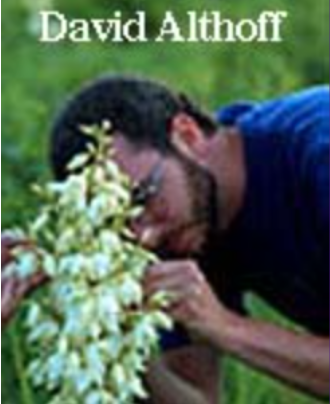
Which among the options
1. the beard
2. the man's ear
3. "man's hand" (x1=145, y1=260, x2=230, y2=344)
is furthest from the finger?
the man's ear

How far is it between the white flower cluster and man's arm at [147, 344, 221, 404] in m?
0.84

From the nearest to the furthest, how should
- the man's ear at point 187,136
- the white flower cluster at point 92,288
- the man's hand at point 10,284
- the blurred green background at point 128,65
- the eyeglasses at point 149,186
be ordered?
the white flower cluster at point 92,288 → the man's hand at point 10,284 → the eyeglasses at point 149,186 → the man's ear at point 187,136 → the blurred green background at point 128,65

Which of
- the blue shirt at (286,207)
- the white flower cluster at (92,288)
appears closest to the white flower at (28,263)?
the white flower cluster at (92,288)

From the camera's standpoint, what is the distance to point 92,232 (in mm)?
Result: 4418

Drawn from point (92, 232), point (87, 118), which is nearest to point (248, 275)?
point (87, 118)

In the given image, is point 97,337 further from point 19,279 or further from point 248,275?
point 248,275

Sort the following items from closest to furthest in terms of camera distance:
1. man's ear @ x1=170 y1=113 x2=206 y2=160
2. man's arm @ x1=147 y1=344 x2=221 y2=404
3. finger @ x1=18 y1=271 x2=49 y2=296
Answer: finger @ x1=18 y1=271 x2=49 y2=296 < man's ear @ x1=170 y1=113 x2=206 y2=160 < man's arm @ x1=147 y1=344 x2=221 y2=404

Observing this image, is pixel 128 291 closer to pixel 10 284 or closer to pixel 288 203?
pixel 10 284

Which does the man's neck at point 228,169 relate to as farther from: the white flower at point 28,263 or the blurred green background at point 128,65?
the blurred green background at point 128,65

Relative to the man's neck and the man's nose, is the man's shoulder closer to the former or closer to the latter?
the man's neck

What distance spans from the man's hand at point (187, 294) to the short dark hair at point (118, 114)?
0.31 meters

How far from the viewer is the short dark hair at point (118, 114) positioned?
4863 mm

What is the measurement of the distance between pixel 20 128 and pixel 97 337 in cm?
265

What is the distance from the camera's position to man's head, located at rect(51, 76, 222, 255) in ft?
15.9
